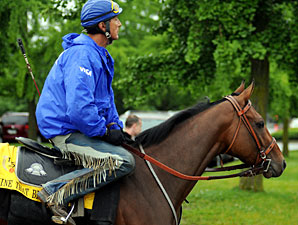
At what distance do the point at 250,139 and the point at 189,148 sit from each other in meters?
0.62

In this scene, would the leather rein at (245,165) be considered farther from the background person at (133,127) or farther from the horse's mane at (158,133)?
the background person at (133,127)

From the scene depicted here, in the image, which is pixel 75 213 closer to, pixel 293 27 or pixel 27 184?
pixel 27 184

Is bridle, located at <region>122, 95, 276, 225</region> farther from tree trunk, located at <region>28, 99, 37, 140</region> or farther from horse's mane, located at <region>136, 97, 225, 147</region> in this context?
→ tree trunk, located at <region>28, 99, 37, 140</region>

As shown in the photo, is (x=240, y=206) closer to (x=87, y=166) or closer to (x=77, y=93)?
(x=87, y=166)

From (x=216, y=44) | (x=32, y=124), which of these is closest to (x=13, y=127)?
(x=32, y=124)

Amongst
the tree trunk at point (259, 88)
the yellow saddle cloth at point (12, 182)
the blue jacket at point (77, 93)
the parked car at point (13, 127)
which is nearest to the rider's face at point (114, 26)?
the blue jacket at point (77, 93)

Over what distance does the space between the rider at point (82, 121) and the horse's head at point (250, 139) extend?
1134 mm

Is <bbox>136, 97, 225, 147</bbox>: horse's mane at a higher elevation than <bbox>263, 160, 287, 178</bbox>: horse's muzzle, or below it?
higher

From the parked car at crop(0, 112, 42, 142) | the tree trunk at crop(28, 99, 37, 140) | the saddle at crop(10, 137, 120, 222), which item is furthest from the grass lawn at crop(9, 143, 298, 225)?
the parked car at crop(0, 112, 42, 142)

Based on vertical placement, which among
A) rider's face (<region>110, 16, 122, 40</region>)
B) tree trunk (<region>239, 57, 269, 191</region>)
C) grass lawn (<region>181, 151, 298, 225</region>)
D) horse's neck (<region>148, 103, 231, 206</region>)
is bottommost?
grass lawn (<region>181, 151, 298, 225</region>)

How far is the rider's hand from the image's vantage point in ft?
10.1

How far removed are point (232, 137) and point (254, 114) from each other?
0.34 metres

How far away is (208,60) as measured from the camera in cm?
988

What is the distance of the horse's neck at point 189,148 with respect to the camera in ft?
11.2
